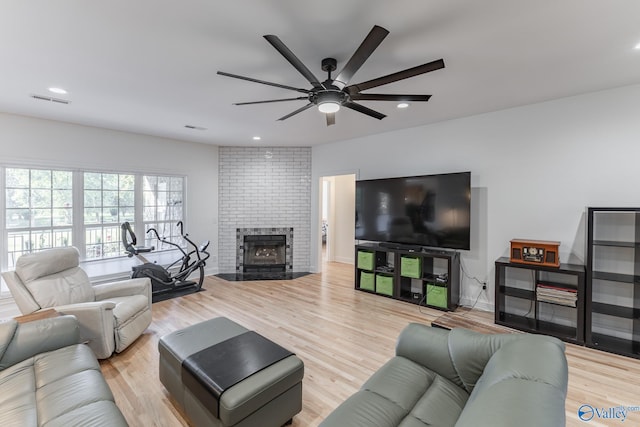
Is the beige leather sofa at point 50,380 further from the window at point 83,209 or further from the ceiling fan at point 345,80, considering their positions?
the window at point 83,209

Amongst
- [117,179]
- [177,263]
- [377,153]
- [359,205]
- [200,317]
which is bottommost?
[200,317]

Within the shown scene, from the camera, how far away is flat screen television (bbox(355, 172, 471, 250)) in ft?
12.4

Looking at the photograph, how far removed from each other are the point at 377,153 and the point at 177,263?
13.3 feet

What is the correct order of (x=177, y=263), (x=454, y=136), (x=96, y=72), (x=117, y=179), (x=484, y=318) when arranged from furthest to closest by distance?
(x=177, y=263) → (x=117, y=179) → (x=454, y=136) → (x=484, y=318) → (x=96, y=72)

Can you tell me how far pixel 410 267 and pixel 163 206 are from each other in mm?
4457

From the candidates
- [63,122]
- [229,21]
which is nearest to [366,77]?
[229,21]

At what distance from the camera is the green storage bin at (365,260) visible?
15.2 ft

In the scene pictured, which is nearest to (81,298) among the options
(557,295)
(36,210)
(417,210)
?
(36,210)

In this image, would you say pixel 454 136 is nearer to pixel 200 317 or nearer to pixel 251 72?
pixel 251 72

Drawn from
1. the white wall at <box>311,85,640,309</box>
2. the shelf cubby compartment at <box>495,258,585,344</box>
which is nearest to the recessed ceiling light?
the white wall at <box>311,85,640,309</box>

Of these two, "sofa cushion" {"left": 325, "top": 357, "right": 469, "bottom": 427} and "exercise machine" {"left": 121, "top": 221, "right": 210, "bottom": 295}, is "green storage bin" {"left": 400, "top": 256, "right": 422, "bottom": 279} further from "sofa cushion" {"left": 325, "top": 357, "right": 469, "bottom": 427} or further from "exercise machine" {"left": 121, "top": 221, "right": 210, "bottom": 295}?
"exercise machine" {"left": 121, "top": 221, "right": 210, "bottom": 295}

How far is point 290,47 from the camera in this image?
221 centimetres

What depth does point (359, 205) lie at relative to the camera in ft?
16.0

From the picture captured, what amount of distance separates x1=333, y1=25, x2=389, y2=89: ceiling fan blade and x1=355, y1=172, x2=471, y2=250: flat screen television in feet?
7.93
